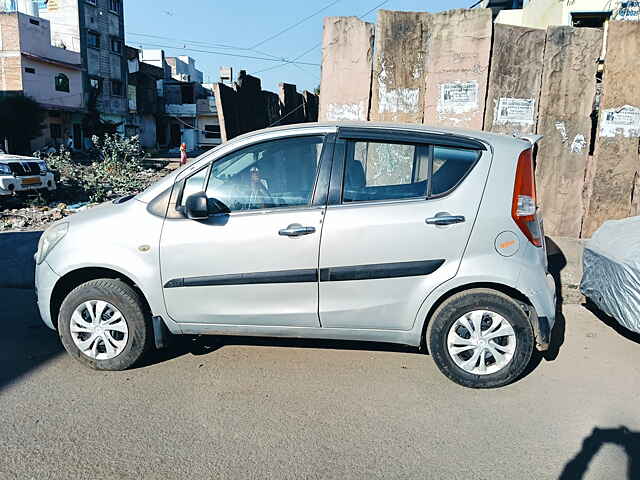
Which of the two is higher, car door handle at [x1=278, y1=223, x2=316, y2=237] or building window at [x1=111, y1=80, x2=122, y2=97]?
building window at [x1=111, y1=80, x2=122, y2=97]

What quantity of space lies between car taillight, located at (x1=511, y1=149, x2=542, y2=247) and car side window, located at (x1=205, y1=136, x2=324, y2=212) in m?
1.39

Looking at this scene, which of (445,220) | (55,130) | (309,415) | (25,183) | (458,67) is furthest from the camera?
(55,130)

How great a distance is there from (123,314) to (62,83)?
40111 mm

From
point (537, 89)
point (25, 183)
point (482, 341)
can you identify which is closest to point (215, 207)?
point (482, 341)

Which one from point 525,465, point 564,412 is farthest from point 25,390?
point 564,412

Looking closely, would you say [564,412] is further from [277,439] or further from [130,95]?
[130,95]

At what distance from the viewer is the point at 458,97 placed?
6578 mm

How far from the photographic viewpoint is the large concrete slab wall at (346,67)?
6758 millimetres

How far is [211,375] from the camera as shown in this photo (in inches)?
155

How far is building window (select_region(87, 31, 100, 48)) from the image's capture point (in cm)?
4216

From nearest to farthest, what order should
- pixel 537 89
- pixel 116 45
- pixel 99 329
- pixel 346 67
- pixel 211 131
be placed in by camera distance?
pixel 99 329
pixel 537 89
pixel 346 67
pixel 116 45
pixel 211 131

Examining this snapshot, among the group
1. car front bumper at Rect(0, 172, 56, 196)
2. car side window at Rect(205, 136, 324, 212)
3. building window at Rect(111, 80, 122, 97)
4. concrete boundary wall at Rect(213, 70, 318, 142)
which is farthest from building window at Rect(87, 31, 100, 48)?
car side window at Rect(205, 136, 324, 212)

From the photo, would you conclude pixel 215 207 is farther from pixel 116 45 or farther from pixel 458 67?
pixel 116 45

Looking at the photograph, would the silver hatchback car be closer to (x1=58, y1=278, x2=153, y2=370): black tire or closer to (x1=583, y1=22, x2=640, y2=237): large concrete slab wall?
(x1=58, y1=278, x2=153, y2=370): black tire
